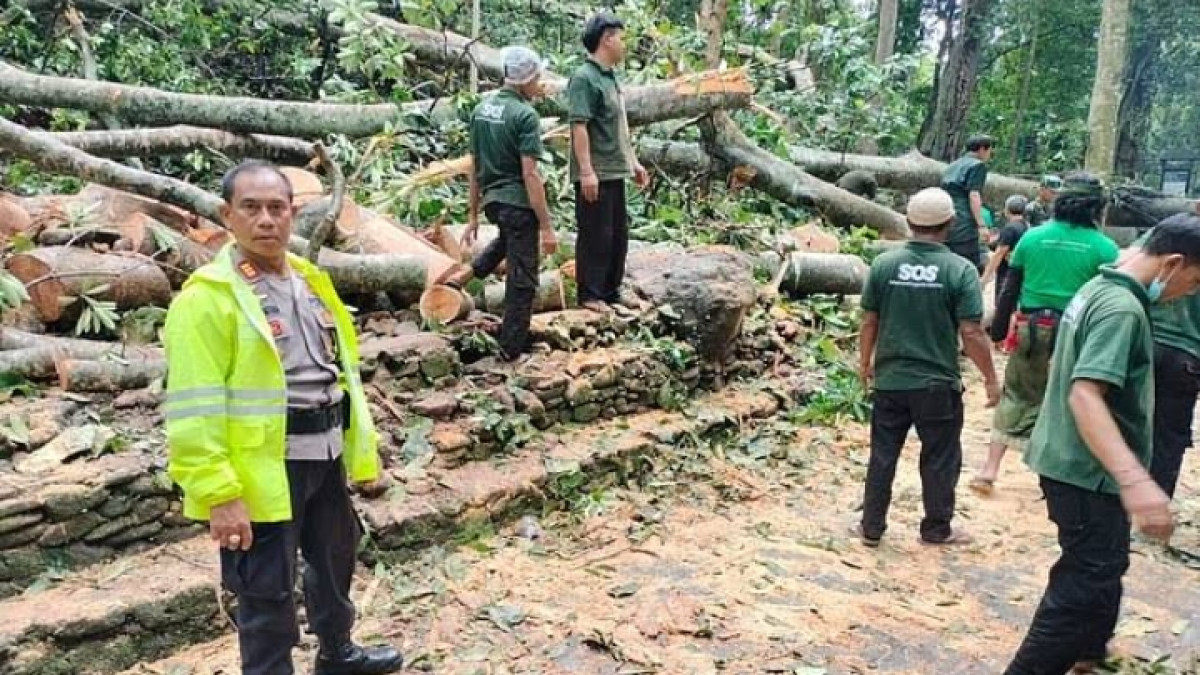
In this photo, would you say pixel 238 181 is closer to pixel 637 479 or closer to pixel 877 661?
pixel 877 661

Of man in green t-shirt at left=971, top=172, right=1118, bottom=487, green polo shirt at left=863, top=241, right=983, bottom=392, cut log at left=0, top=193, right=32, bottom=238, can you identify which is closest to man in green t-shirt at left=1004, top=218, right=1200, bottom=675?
green polo shirt at left=863, top=241, right=983, bottom=392

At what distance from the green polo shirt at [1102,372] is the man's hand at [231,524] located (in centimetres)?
246

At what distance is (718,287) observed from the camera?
6.35m

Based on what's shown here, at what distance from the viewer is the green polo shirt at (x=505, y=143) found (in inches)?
191

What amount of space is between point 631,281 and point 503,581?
2.96m

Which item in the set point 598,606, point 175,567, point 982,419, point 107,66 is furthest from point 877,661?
point 107,66

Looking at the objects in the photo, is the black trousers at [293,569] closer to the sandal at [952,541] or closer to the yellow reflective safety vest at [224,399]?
the yellow reflective safety vest at [224,399]

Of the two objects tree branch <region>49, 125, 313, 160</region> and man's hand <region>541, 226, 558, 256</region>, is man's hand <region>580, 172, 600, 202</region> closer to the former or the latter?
man's hand <region>541, 226, 558, 256</region>

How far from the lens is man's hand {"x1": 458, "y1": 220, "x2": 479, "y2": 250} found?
18.6 ft

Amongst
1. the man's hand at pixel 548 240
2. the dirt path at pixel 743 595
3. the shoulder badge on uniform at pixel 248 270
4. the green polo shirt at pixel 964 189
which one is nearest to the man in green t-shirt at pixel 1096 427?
the dirt path at pixel 743 595

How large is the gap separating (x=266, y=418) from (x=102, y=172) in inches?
130

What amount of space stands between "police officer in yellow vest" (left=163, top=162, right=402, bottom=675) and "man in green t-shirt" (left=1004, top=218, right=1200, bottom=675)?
7.38 feet

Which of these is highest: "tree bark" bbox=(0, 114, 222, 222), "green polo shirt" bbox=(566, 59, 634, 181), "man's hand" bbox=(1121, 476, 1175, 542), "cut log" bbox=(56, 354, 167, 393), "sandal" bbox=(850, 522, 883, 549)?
"green polo shirt" bbox=(566, 59, 634, 181)

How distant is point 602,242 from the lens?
18.7 feet
